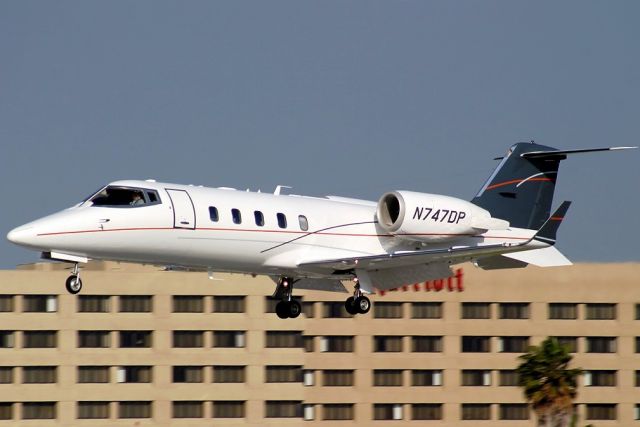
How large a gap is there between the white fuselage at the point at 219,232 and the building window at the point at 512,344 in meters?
39.6

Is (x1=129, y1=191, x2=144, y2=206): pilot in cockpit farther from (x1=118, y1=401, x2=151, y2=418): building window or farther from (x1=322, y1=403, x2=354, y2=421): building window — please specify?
(x1=322, y1=403, x2=354, y2=421): building window

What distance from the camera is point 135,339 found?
69.1m

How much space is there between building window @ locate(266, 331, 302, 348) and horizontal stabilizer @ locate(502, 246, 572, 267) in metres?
36.3

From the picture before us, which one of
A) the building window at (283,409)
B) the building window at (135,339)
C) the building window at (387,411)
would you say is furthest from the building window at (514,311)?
the building window at (135,339)

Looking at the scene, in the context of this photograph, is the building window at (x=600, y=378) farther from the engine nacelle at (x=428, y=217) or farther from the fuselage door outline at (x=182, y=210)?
the fuselage door outline at (x=182, y=210)

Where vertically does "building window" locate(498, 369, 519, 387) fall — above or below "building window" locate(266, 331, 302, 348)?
below

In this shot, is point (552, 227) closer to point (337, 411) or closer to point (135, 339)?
point (337, 411)

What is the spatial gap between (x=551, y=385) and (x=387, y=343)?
59.4ft

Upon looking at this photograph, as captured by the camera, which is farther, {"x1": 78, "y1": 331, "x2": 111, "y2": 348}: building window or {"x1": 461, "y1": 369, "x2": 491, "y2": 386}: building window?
{"x1": 461, "y1": 369, "x2": 491, "y2": 386}: building window

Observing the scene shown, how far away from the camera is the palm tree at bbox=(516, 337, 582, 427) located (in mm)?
54844

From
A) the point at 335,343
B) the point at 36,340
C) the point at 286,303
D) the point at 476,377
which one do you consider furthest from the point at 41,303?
the point at 286,303

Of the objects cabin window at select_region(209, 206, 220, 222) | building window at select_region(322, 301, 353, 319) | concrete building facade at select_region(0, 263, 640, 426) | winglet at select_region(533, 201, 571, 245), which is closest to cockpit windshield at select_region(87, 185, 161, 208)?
cabin window at select_region(209, 206, 220, 222)

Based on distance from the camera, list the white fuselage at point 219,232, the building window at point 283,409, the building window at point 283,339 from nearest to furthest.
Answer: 1. the white fuselage at point 219,232
2. the building window at point 283,409
3. the building window at point 283,339

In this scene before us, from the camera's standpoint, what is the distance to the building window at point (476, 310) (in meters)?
73.1
